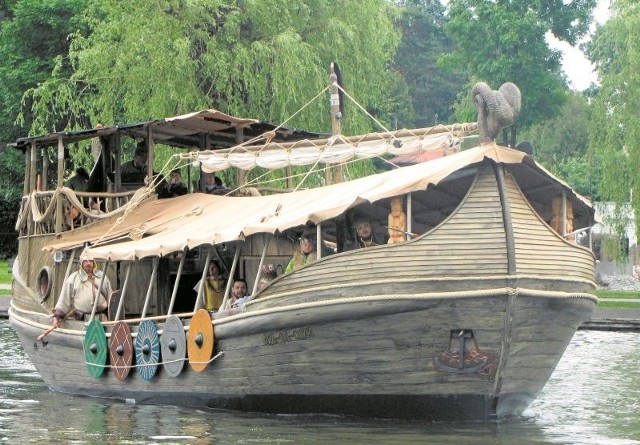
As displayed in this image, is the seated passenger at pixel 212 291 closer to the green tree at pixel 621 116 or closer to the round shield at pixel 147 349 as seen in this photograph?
the round shield at pixel 147 349

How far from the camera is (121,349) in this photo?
15047mm

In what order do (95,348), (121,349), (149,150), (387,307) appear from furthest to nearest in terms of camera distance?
1. (149,150)
2. (95,348)
3. (121,349)
4. (387,307)

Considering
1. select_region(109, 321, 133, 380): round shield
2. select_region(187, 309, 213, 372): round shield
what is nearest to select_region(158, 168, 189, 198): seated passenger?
select_region(109, 321, 133, 380): round shield

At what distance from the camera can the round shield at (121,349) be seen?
14906 millimetres

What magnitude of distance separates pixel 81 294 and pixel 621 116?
18935 mm

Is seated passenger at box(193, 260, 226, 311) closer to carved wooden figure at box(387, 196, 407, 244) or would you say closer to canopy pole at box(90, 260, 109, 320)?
canopy pole at box(90, 260, 109, 320)

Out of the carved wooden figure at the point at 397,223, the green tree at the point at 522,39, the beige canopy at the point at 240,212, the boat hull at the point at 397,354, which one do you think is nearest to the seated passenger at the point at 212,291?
the beige canopy at the point at 240,212

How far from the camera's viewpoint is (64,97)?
30812 millimetres

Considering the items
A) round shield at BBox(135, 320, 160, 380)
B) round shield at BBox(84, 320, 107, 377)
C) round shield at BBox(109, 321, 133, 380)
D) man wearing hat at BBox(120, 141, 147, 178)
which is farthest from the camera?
man wearing hat at BBox(120, 141, 147, 178)

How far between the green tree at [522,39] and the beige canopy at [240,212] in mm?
28761

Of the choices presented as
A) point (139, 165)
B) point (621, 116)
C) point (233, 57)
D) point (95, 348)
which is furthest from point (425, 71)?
point (95, 348)

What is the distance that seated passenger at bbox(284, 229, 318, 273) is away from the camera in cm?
1310

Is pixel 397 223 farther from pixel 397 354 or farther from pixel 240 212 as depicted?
pixel 240 212

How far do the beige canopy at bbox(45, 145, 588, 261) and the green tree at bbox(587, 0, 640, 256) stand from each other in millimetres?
16583
